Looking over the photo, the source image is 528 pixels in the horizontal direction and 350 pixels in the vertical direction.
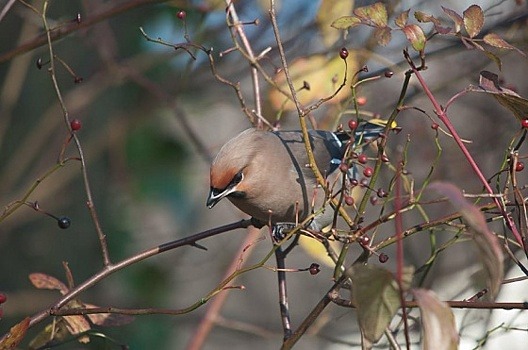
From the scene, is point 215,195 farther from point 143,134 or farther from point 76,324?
point 143,134

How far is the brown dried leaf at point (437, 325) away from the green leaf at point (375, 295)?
0.06m

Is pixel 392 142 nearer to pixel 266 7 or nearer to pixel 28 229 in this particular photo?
pixel 266 7

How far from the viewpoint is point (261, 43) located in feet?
12.8

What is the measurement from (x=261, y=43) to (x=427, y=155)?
3.45ft

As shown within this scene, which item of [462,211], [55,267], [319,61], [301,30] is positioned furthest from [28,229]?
[462,211]

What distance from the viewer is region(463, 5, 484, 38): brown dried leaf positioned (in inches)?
63.4

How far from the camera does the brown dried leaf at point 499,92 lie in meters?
1.63

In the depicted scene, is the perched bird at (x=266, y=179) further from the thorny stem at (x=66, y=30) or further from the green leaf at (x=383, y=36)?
the green leaf at (x=383, y=36)

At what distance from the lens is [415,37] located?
5.07ft

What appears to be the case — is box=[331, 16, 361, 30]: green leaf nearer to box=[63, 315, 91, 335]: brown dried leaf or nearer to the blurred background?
box=[63, 315, 91, 335]: brown dried leaf

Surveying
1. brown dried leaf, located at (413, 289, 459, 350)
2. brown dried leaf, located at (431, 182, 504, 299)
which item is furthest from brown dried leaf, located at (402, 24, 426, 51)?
brown dried leaf, located at (413, 289, 459, 350)

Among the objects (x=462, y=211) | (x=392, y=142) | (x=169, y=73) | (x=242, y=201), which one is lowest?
(x=462, y=211)

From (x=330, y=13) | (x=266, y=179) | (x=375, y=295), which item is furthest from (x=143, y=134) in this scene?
(x=375, y=295)

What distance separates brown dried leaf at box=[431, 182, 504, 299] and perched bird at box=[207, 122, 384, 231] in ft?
3.75
